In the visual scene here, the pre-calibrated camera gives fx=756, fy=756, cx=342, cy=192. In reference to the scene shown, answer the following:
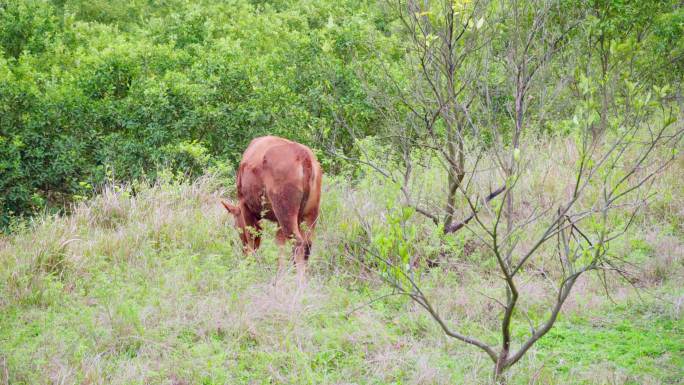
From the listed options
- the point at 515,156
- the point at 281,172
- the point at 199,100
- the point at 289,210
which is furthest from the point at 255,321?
the point at 199,100

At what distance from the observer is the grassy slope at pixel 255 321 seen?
521 cm

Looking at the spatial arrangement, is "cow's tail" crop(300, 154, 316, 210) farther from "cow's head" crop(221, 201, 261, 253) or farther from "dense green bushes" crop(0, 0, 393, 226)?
"dense green bushes" crop(0, 0, 393, 226)

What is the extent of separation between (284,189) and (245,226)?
0.67m

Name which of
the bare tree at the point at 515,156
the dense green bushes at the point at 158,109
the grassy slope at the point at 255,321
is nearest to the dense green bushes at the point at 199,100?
the dense green bushes at the point at 158,109

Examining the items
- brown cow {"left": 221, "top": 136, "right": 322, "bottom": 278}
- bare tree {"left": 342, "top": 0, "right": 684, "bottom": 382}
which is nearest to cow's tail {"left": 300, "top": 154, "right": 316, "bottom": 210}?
brown cow {"left": 221, "top": 136, "right": 322, "bottom": 278}

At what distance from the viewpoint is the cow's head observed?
25.3 feet

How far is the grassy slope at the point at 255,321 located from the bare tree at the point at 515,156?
29cm

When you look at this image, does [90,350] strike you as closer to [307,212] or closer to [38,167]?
[307,212]

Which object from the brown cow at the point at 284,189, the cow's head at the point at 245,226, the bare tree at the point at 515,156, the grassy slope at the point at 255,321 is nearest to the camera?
the bare tree at the point at 515,156

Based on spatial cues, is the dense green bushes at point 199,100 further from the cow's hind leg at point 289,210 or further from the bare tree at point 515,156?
the cow's hind leg at point 289,210

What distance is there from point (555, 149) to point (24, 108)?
7550mm

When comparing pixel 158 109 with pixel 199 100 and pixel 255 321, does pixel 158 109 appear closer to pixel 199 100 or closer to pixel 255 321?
pixel 199 100

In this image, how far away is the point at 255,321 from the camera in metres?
5.93

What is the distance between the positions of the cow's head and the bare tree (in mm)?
1438
